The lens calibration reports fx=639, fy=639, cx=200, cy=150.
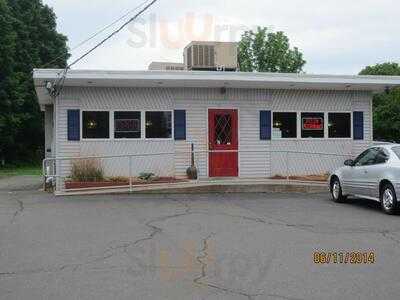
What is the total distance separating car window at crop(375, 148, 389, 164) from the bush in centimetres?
839

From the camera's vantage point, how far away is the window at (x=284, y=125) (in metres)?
21.6

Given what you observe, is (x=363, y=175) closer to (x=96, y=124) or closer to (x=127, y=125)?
(x=127, y=125)

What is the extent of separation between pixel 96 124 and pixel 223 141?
4199mm

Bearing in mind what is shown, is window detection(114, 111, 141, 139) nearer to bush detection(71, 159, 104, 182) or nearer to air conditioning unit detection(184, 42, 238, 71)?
bush detection(71, 159, 104, 182)

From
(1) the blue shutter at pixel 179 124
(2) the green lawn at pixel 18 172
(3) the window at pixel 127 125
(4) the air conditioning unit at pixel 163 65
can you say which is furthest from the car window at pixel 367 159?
(2) the green lawn at pixel 18 172

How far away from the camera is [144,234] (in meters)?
11.1

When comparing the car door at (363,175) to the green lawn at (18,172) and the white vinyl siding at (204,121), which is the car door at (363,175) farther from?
the green lawn at (18,172)

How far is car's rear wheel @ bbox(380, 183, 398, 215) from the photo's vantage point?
536 inches

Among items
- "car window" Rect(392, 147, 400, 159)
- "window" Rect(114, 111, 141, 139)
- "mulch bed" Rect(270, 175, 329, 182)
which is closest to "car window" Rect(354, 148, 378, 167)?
"car window" Rect(392, 147, 400, 159)

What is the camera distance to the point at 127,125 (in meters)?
20.5

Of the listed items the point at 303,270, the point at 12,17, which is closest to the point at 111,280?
the point at 303,270

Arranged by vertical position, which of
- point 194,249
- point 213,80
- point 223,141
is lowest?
point 194,249

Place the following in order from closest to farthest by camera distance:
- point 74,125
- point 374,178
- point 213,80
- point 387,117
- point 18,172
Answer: point 374,178
point 213,80
point 74,125
point 18,172
point 387,117

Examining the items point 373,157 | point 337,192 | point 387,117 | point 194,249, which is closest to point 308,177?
point 337,192
